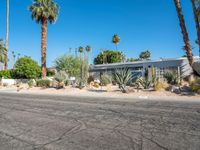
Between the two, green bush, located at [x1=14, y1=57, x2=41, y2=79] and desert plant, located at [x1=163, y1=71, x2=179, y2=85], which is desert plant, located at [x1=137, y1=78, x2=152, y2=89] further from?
green bush, located at [x1=14, y1=57, x2=41, y2=79]

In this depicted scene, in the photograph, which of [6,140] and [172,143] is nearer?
[172,143]

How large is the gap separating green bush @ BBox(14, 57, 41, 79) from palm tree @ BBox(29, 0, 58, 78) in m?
9.62

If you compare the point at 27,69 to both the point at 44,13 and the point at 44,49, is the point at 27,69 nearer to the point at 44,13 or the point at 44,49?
the point at 44,49

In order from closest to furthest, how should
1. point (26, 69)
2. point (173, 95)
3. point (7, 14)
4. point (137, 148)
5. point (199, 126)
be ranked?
point (137, 148) < point (199, 126) < point (173, 95) < point (26, 69) < point (7, 14)

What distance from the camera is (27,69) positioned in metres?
46.4

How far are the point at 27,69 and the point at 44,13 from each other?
12.3m

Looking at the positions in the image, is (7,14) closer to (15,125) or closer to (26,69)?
(26,69)

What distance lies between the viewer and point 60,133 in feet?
A: 22.3

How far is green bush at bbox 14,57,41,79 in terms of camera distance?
46.4m

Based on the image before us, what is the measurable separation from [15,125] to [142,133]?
14.0 ft

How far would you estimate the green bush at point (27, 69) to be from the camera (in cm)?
4638

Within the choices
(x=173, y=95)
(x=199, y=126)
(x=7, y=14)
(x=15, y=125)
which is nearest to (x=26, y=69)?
(x=7, y=14)

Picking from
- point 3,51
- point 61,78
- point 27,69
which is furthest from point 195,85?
point 3,51

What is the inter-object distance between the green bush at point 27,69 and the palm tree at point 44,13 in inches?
379
